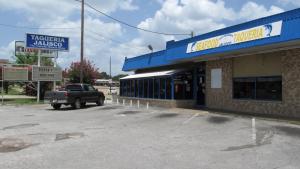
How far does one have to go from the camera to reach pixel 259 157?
1019 cm

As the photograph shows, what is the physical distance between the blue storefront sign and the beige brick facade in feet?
64.5

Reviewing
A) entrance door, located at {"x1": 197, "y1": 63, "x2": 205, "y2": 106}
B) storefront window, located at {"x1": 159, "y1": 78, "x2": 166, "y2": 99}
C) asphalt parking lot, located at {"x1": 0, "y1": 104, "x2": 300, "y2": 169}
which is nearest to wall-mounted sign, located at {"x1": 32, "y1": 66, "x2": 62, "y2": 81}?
storefront window, located at {"x1": 159, "y1": 78, "x2": 166, "y2": 99}

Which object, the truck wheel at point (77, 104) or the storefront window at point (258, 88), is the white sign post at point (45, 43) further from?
the storefront window at point (258, 88)

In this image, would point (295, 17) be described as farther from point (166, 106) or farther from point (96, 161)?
point (166, 106)

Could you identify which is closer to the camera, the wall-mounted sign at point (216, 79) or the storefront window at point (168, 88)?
the wall-mounted sign at point (216, 79)

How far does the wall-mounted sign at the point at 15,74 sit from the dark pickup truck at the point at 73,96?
12.2 m

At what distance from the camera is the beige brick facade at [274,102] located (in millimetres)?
19203

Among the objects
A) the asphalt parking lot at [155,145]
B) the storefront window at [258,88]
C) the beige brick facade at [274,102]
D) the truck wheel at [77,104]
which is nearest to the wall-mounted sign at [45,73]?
the truck wheel at [77,104]

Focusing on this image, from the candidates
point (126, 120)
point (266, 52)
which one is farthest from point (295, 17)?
point (126, 120)

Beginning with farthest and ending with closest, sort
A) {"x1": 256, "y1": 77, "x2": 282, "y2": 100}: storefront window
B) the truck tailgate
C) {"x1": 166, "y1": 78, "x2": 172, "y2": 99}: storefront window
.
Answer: the truck tailgate
{"x1": 166, "y1": 78, "x2": 172, "y2": 99}: storefront window
{"x1": 256, "y1": 77, "x2": 282, "y2": 100}: storefront window

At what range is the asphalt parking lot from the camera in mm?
9650

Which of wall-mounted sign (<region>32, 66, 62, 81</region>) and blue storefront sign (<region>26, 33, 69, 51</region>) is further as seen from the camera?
blue storefront sign (<region>26, 33, 69, 51</region>)

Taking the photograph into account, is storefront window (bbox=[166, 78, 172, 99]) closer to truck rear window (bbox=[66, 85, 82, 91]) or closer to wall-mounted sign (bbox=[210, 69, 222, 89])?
wall-mounted sign (bbox=[210, 69, 222, 89])

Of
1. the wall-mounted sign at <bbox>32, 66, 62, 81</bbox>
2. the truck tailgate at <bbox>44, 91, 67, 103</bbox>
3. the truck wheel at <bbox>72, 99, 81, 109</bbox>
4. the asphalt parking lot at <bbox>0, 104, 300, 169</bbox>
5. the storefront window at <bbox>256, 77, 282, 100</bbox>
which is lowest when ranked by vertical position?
the asphalt parking lot at <bbox>0, 104, 300, 169</bbox>
